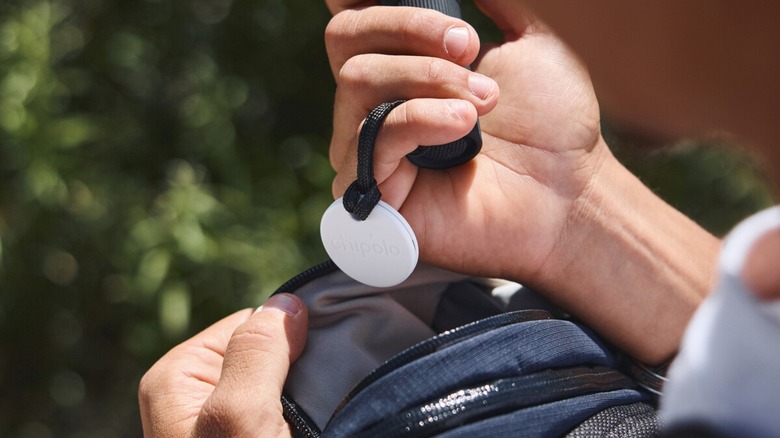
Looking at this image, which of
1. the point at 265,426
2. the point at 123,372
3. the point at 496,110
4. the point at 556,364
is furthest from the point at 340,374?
the point at 123,372

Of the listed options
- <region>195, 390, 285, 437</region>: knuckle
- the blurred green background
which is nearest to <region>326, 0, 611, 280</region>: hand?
<region>195, 390, 285, 437</region>: knuckle

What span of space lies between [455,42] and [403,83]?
7 centimetres

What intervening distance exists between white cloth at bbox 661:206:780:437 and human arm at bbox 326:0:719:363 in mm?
396

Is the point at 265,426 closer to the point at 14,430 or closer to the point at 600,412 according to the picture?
the point at 600,412

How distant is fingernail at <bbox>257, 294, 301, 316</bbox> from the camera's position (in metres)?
0.85

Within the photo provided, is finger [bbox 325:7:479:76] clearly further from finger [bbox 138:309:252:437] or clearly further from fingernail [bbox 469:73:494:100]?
finger [bbox 138:309:252:437]

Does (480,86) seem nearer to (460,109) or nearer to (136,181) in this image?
→ (460,109)

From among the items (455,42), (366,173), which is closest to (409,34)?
(455,42)

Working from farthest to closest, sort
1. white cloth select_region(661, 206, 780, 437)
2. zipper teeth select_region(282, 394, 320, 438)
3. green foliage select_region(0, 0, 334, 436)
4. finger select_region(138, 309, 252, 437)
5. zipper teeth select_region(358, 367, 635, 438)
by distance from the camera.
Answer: green foliage select_region(0, 0, 334, 436), finger select_region(138, 309, 252, 437), zipper teeth select_region(282, 394, 320, 438), zipper teeth select_region(358, 367, 635, 438), white cloth select_region(661, 206, 780, 437)

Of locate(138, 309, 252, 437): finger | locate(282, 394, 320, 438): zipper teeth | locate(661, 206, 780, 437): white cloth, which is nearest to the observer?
locate(661, 206, 780, 437): white cloth

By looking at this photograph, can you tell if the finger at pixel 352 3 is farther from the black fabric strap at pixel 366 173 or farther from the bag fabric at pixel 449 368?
the bag fabric at pixel 449 368

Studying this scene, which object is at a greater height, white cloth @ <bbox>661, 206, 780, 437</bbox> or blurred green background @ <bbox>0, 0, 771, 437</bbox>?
white cloth @ <bbox>661, 206, 780, 437</bbox>

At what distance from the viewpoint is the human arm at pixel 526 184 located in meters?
0.82

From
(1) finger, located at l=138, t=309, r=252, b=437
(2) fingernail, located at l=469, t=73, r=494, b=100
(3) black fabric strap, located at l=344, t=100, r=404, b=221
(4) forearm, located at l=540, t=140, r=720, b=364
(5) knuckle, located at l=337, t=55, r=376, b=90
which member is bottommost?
(1) finger, located at l=138, t=309, r=252, b=437
